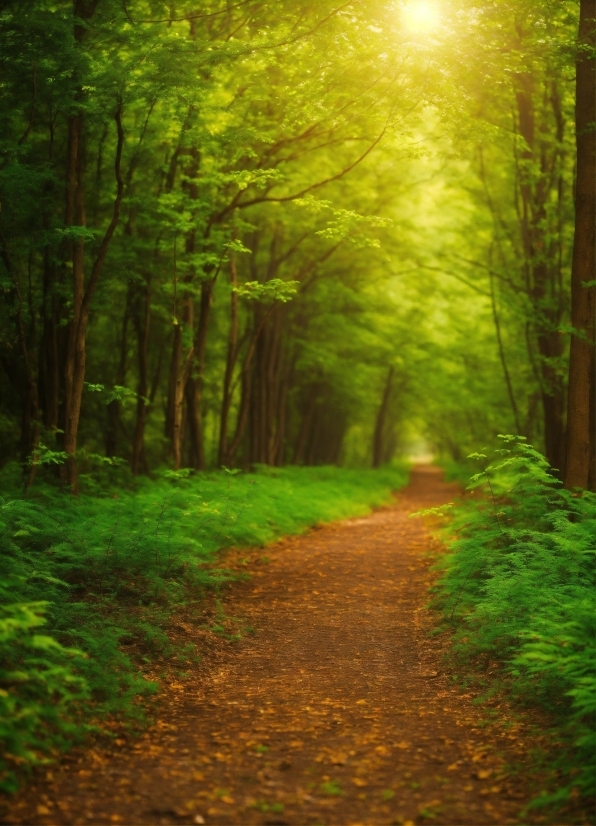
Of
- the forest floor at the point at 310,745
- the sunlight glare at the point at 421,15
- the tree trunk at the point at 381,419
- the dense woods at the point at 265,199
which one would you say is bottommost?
the forest floor at the point at 310,745

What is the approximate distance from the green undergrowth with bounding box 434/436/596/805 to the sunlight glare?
6359 mm

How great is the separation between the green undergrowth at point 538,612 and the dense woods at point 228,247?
57 millimetres

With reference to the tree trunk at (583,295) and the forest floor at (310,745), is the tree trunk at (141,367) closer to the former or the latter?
the forest floor at (310,745)

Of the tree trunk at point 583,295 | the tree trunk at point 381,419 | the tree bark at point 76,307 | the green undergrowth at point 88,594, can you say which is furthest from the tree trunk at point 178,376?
the tree trunk at point 381,419

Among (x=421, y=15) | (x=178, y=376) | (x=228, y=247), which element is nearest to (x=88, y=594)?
(x=178, y=376)

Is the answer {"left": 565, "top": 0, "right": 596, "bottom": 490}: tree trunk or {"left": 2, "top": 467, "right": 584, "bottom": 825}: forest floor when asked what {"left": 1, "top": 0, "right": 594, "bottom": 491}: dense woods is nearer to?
{"left": 565, "top": 0, "right": 596, "bottom": 490}: tree trunk

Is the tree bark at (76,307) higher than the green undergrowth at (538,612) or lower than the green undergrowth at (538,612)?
higher

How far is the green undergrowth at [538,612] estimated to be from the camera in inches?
213

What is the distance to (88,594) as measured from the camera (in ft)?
27.8

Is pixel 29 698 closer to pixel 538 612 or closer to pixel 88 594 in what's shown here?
pixel 88 594

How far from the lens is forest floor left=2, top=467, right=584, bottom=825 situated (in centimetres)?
471

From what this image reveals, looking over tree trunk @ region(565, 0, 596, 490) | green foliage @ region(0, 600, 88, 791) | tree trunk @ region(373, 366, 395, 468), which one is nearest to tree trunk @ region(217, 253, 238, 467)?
tree trunk @ region(565, 0, 596, 490)

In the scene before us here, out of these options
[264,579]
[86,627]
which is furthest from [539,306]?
[86,627]

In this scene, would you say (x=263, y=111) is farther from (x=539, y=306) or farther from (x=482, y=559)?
(x=482, y=559)
